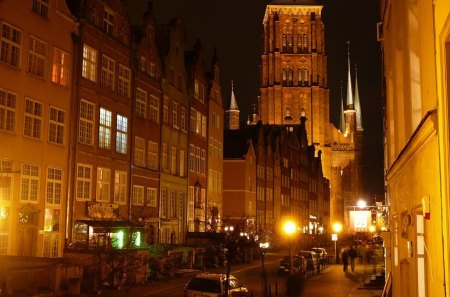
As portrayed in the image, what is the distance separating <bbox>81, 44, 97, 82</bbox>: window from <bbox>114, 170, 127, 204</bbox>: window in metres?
6.20

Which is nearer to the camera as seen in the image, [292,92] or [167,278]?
[167,278]

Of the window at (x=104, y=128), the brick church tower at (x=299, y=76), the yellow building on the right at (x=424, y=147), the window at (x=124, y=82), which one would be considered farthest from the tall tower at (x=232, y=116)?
the yellow building on the right at (x=424, y=147)

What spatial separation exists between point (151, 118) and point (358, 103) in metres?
109

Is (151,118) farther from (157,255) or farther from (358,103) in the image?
(358,103)

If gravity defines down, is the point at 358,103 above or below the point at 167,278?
above

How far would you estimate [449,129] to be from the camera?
6.43 metres

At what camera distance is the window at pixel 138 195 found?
39.6 metres

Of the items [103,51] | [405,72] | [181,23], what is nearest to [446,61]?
[405,72]

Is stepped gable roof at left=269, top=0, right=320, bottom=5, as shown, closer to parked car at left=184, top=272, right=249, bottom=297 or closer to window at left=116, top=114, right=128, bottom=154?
window at left=116, top=114, right=128, bottom=154

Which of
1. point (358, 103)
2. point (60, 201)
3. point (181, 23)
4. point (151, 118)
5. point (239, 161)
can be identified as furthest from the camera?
point (358, 103)

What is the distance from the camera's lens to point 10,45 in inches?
1094

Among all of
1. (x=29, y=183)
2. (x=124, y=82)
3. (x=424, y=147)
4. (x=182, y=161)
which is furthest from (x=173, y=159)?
(x=424, y=147)

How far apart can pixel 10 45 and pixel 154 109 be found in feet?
52.4

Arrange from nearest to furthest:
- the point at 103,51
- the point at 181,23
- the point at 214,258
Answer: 1. the point at 103,51
2. the point at 214,258
3. the point at 181,23
